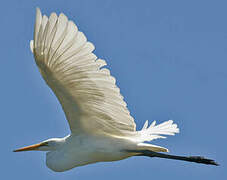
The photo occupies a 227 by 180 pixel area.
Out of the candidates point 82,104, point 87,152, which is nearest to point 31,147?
point 87,152

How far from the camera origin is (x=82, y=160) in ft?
25.2

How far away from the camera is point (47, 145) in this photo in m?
8.38

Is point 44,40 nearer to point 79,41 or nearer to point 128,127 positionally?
point 79,41

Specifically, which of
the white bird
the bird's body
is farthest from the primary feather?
the bird's body

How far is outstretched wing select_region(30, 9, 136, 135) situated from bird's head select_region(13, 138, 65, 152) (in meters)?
0.44

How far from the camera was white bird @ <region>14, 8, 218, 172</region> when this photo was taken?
6555 millimetres

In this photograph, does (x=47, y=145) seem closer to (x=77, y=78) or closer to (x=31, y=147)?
(x=31, y=147)

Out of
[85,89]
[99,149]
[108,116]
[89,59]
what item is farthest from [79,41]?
[99,149]

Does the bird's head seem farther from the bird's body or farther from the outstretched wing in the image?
the outstretched wing

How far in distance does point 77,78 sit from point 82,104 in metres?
0.55

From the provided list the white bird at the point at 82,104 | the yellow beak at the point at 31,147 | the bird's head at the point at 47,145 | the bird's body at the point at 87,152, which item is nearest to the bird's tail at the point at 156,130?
the white bird at the point at 82,104

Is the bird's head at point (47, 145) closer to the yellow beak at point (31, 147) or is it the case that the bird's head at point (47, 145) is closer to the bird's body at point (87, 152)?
the yellow beak at point (31, 147)

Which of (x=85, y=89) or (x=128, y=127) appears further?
(x=128, y=127)

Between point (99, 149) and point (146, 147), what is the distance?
2.31 feet
